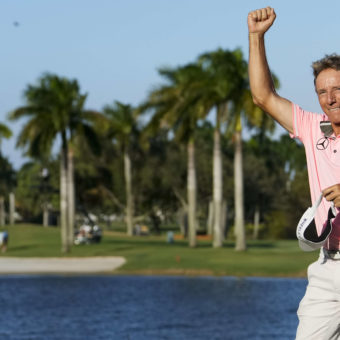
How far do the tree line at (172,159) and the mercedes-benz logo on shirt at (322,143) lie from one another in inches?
1865

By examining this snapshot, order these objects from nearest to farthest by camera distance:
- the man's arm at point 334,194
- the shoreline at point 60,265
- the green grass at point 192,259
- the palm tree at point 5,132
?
the man's arm at point 334,194 → the green grass at point 192,259 → the shoreline at point 60,265 → the palm tree at point 5,132

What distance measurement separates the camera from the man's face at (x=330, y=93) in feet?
15.0

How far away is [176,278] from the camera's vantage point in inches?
1553

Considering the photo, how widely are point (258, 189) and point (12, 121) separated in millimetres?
38405

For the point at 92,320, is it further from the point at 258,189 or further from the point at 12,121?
the point at 258,189

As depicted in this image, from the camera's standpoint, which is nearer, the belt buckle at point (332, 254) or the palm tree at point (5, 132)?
the belt buckle at point (332, 254)

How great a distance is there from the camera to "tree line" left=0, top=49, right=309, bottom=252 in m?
55.2

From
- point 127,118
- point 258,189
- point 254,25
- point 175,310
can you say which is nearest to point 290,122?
point 254,25

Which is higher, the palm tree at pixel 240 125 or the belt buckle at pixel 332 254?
the palm tree at pixel 240 125

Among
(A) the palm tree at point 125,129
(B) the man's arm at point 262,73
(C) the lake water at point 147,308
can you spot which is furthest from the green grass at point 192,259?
(B) the man's arm at point 262,73

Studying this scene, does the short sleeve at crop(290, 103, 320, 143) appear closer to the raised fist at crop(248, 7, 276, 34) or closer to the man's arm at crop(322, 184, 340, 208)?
the raised fist at crop(248, 7, 276, 34)

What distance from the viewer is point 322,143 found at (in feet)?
15.2

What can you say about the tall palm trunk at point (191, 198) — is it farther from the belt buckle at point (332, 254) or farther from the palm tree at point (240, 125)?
the belt buckle at point (332, 254)

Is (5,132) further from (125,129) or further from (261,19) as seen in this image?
(261,19)
